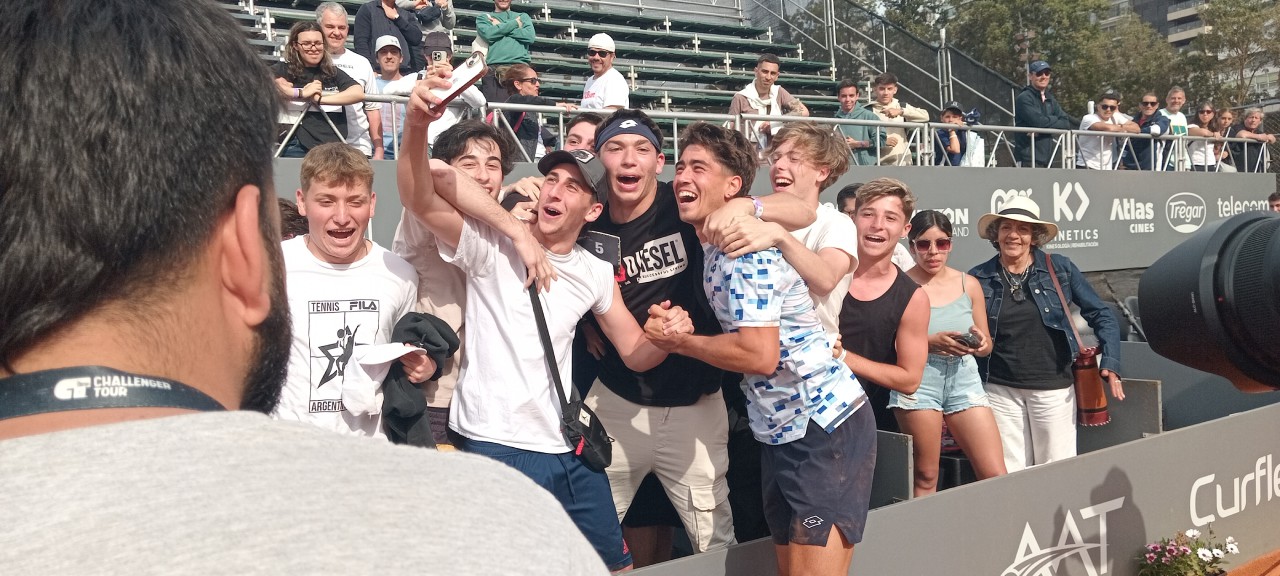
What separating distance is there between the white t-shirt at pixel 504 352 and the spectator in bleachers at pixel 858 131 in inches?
317

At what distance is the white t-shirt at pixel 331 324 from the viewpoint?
279 centimetres

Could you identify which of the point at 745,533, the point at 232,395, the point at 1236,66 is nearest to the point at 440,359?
the point at 745,533

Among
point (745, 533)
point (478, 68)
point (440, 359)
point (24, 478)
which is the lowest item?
point (745, 533)

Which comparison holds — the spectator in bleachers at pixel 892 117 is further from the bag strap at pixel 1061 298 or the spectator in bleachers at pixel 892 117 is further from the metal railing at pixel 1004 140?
the bag strap at pixel 1061 298

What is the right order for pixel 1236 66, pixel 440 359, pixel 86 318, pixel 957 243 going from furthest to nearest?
pixel 1236 66 < pixel 957 243 < pixel 440 359 < pixel 86 318

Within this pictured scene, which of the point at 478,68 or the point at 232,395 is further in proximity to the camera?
the point at 478,68

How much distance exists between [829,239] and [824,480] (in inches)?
34.9

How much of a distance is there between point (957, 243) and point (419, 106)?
1001cm

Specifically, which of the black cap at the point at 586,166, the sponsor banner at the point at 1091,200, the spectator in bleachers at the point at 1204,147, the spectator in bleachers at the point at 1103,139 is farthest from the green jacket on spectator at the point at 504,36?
the spectator in bleachers at the point at 1204,147

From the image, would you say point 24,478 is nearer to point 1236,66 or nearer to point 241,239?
point 241,239

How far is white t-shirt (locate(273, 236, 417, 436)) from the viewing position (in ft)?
9.16

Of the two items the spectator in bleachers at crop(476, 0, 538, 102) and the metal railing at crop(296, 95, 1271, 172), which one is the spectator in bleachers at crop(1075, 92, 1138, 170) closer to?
the metal railing at crop(296, 95, 1271, 172)

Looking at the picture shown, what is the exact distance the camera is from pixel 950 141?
1195cm

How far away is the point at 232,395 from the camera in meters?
0.81
